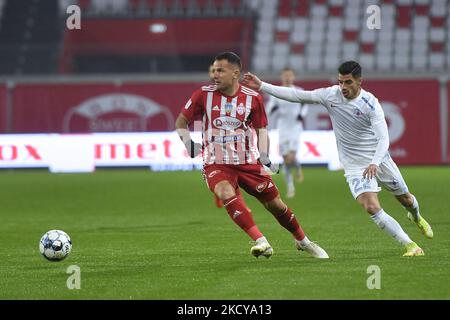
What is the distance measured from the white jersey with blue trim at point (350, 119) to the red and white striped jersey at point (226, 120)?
300mm

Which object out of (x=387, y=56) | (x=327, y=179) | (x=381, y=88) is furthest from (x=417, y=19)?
(x=327, y=179)

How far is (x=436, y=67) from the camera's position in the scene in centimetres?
2989

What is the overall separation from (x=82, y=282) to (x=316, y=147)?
18331mm

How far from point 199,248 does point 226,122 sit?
1748mm

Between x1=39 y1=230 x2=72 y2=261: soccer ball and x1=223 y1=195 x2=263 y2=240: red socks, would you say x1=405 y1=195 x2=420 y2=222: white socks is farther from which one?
x1=39 y1=230 x2=72 y2=261: soccer ball

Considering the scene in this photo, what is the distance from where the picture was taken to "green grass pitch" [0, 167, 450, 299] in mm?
7605

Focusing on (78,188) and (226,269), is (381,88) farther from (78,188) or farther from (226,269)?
(226,269)

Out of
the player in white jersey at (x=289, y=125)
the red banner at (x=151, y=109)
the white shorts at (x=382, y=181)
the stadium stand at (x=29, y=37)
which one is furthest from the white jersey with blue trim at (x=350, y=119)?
the stadium stand at (x=29, y=37)

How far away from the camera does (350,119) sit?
9.68 metres

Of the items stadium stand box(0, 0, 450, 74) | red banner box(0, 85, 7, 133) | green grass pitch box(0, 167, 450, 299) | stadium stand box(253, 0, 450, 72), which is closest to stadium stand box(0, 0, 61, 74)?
stadium stand box(0, 0, 450, 74)

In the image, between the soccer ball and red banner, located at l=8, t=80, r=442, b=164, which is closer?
the soccer ball

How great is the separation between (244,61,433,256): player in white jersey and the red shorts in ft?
2.53

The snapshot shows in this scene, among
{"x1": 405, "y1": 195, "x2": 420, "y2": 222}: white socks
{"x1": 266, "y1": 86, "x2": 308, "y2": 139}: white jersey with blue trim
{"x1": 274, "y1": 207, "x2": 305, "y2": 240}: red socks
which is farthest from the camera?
{"x1": 266, "y1": 86, "x2": 308, "y2": 139}: white jersey with blue trim

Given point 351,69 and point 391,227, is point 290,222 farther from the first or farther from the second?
point 351,69
